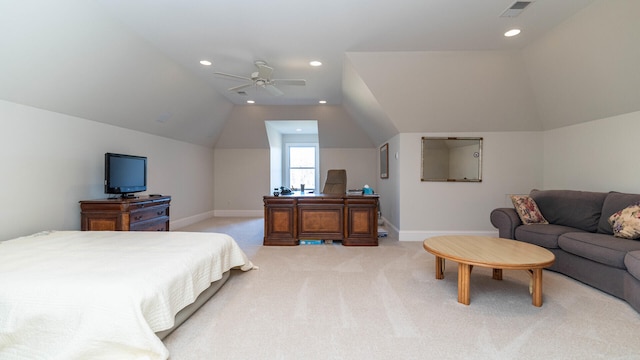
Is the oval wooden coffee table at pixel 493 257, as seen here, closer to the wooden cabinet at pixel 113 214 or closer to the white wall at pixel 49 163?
the wooden cabinet at pixel 113 214

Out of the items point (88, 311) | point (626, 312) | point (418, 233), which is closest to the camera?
point (88, 311)

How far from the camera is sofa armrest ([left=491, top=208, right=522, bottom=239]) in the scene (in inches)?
147

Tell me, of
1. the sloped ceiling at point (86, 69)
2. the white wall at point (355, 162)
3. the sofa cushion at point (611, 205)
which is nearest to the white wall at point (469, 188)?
the sofa cushion at point (611, 205)

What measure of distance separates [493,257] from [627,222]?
1668 millimetres

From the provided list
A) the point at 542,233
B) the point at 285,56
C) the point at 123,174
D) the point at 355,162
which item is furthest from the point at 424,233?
the point at 123,174

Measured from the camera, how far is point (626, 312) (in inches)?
93.1

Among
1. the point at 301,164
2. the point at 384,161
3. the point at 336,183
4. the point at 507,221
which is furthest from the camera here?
the point at 301,164

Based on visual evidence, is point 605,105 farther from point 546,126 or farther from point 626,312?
point 626,312

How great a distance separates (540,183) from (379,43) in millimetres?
3778

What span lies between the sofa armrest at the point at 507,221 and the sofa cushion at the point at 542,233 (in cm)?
6

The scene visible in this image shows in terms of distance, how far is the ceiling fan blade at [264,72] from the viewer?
3768mm

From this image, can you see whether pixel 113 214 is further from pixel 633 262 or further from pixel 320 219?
pixel 633 262

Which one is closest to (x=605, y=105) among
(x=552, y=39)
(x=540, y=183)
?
(x=552, y=39)

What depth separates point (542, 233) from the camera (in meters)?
3.37
